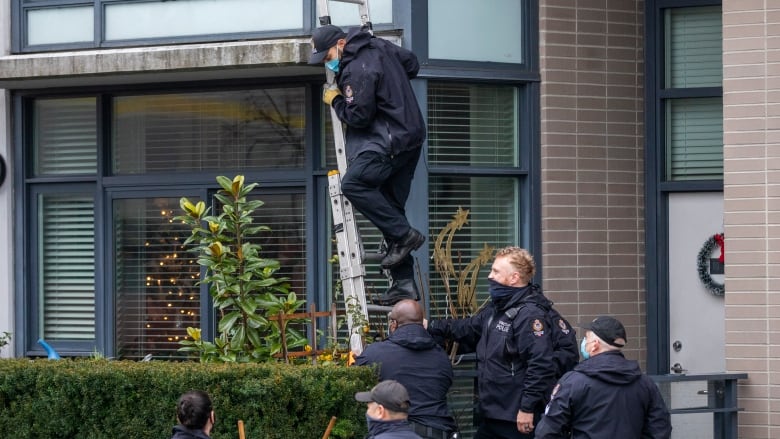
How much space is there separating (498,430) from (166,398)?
2094mm

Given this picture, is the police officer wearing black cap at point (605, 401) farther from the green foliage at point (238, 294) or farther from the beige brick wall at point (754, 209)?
the green foliage at point (238, 294)

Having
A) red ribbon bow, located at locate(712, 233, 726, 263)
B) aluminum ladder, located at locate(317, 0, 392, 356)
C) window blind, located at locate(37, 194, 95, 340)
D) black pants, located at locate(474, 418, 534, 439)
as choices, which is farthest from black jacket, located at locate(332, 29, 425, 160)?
window blind, located at locate(37, 194, 95, 340)

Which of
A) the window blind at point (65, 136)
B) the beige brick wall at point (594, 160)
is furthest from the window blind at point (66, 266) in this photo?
the beige brick wall at point (594, 160)

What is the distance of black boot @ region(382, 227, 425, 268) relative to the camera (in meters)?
9.19

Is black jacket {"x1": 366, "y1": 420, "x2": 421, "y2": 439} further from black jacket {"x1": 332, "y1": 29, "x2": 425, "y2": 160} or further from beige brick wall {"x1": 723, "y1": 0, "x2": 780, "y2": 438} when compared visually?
beige brick wall {"x1": 723, "y1": 0, "x2": 780, "y2": 438}

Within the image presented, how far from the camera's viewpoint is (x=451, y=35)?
10828 millimetres

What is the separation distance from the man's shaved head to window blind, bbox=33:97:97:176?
15.6 ft

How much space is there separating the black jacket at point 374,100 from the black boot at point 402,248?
0.58 meters

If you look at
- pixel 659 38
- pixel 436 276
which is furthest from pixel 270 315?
pixel 659 38

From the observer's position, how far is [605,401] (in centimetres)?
718

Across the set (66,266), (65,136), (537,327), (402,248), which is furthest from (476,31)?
(66,266)

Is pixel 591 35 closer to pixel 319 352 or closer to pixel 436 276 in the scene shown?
pixel 436 276

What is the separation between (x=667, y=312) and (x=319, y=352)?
3.49m

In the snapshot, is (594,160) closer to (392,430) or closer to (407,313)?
(407,313)
